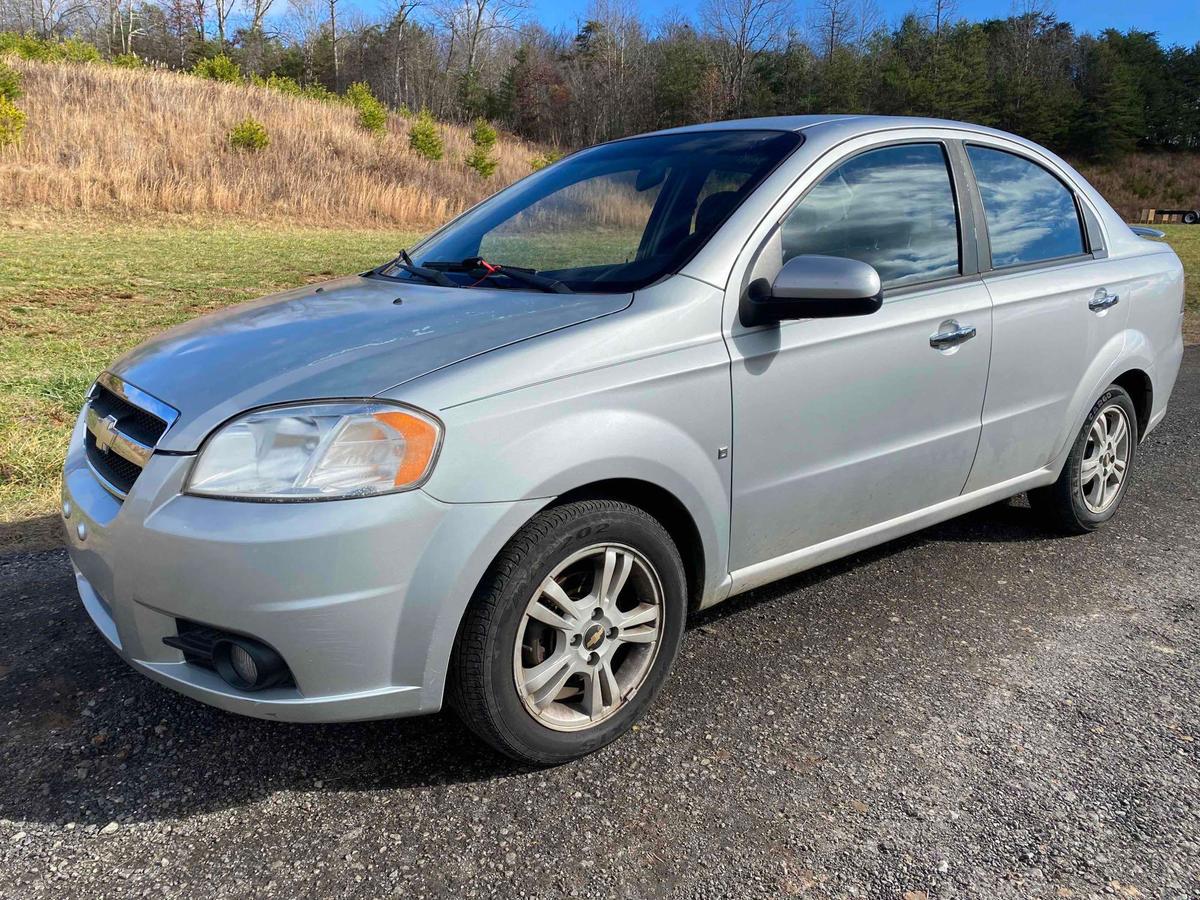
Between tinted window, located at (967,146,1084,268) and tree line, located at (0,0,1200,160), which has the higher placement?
tree line, located at (0,0,1200,160)

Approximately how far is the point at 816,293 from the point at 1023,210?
1.64m

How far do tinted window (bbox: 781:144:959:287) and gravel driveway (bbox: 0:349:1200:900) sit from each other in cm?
125

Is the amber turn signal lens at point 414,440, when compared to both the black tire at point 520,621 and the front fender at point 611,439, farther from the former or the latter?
the black tire at point 520,621

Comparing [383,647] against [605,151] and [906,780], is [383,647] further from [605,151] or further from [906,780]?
[605,151]

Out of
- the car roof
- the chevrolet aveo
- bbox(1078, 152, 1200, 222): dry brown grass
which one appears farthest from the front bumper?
bbox(1078, 152, 1200, 222): dry brown grass

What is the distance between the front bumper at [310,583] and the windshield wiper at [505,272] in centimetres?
86

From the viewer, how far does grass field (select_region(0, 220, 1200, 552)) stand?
476cm

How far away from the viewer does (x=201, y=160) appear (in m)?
20.7

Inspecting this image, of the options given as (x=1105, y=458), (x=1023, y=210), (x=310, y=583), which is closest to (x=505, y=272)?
(x=310, y=583)

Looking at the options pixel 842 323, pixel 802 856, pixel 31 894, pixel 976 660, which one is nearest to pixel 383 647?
pixel 31 894

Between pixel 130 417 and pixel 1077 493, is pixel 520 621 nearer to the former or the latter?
pixel 130 417

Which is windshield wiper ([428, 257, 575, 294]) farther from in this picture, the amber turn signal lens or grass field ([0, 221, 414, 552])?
grass field ([0, 221, 414, 552])

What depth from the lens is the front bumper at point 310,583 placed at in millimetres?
2033

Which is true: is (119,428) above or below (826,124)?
below
